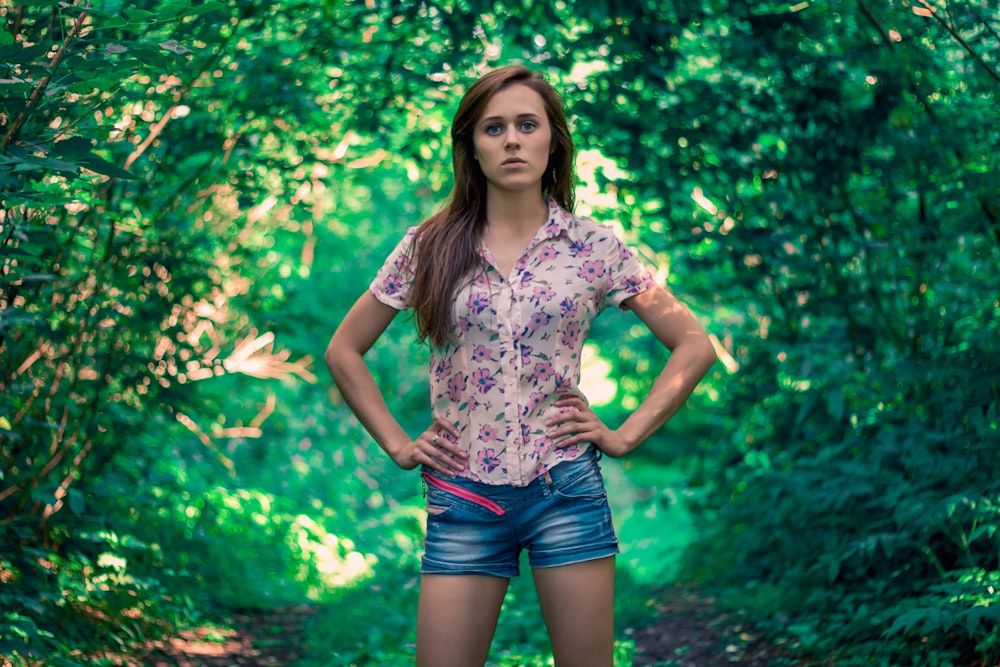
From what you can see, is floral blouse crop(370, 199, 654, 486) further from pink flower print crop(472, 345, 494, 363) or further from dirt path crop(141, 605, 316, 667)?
dirt path crop(141, 605, 316, 667)

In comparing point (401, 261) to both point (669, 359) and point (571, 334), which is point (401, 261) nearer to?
point (571, 334)

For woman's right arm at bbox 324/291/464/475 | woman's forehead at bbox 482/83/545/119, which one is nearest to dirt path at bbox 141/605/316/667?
woman's right arm at bbox 324/291/464/475

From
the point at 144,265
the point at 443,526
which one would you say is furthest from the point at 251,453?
the point at 443,526

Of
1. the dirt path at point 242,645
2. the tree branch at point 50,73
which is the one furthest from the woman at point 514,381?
the dirt path at point 242,645

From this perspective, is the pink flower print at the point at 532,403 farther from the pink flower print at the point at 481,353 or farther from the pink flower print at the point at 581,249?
the pink flower print at the point at 581,249

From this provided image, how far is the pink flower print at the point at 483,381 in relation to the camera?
7.75 feet

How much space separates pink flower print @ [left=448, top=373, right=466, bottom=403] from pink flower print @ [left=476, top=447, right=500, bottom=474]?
142 millimetres

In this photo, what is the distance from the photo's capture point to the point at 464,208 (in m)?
2.56

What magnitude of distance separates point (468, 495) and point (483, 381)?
0.83 ft

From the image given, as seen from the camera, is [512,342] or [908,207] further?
[908,207]

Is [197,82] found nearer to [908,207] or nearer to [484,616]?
[484,616]

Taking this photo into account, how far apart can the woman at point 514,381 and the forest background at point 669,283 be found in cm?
99

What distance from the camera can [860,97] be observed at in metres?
4.32

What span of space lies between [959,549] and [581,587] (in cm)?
190
